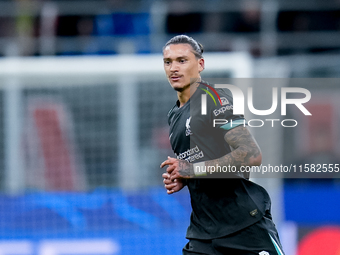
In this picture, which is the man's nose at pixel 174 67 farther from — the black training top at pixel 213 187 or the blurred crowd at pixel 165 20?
the blurred crowd at pixel 165 20

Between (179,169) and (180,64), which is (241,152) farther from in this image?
(180,64)

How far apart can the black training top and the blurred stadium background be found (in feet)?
9.77

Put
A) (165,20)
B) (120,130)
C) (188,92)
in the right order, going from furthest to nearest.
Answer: (165,20) → (120,130) → (188,92)

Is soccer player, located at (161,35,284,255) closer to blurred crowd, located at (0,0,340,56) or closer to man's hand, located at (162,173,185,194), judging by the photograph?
man's hand, located at (162,173,185,194)

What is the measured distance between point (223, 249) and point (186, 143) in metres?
0.72

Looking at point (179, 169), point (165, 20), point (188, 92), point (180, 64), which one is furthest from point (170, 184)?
point (165, 20)

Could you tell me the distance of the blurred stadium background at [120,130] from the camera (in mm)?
6320

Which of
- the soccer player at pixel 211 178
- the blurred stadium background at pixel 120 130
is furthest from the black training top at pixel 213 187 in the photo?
the blurred stadium background at pixel 120 130

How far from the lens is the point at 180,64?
3.25m

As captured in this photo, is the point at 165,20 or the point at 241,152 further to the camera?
the point at 165,20

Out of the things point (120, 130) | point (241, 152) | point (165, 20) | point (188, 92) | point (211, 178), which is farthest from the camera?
point (165, 20)

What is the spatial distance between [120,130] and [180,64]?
12.2 feet

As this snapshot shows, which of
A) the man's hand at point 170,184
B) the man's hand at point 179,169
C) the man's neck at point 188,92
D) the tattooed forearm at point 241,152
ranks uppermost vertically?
the man's neck at point 188,92

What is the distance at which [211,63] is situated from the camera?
6867 millimetres
